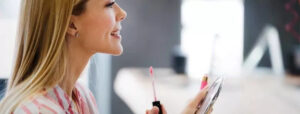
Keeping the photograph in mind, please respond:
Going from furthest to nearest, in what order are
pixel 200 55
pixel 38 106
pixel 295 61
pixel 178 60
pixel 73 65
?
pixel 295 61 < pixel 200 55 < pixel 178 60 < pixel 73 65 < pixel 38 106

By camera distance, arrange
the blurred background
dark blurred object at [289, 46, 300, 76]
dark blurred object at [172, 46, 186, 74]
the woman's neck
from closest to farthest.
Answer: the woman's neck
the blurred background
dark blurred object at [172, 46, 186, 74]
dark blurred object at [289, 46, 300, 76]

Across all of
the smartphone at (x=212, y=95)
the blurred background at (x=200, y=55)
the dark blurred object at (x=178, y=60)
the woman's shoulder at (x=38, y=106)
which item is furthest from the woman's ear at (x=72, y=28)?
the dark blurred object at (x=178, y=60)

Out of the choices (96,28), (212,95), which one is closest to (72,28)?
(96,28)

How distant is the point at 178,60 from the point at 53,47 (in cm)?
156

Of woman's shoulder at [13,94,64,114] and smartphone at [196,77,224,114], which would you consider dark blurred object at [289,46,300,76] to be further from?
woman's shoulder at [13,94,64,114]

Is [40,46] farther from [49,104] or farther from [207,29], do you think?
[207,29]

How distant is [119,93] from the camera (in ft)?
4.86

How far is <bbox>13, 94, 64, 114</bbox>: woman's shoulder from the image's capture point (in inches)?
24.5

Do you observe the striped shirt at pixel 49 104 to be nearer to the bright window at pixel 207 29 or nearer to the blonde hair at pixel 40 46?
the blonde hair at pixel 40 46

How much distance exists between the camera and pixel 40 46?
674mm

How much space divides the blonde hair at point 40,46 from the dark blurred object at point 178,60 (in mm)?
1508

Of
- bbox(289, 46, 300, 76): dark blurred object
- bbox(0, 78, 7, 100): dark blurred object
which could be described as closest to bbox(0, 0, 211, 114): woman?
bbox(0, 78, 7, 100): dark blurred object

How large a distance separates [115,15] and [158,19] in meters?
1.26

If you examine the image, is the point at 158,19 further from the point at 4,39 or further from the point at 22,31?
the point at 22,31
